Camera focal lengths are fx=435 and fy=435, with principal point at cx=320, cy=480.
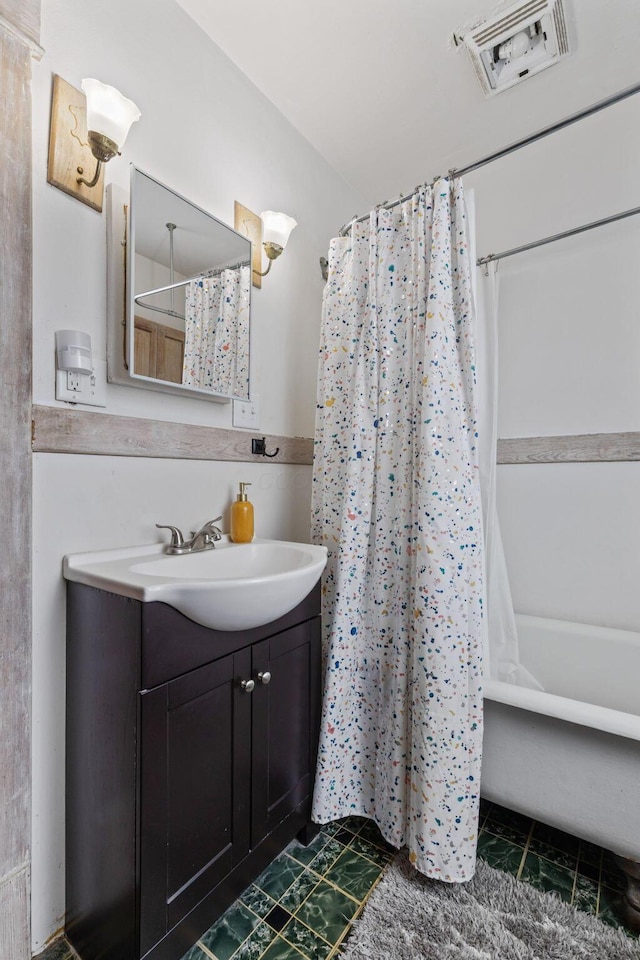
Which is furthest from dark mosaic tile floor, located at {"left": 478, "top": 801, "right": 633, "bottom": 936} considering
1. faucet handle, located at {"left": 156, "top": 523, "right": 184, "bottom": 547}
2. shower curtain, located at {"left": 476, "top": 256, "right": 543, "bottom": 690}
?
faucet handle, located at {"left": 156, "top": 523, "right": 184, "bottom": 547}

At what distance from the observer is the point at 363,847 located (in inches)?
53.4

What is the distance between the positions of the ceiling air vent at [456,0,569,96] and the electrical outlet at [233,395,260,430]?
142 cm

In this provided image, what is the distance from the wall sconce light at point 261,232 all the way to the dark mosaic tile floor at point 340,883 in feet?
6.34

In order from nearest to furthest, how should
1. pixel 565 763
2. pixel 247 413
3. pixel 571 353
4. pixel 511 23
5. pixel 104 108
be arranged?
pixel 104 108 < pixel 565 763 < pixel 511 23 < pixel 247 413 < pixel 571 353

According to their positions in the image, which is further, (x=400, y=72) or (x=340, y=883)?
(x=400, y=72)

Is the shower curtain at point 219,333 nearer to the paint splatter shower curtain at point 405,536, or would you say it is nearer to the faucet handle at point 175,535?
the paint splatter shower curtain at point 405,536

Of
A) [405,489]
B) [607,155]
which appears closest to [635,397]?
[607,155]

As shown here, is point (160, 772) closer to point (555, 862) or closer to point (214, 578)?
point (214, 578)

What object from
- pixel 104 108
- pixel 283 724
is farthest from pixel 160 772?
pixel 104 108

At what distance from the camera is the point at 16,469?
98cm

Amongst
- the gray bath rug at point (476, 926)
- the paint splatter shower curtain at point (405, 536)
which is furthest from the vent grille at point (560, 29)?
the gray bath rug at point (476, 926)

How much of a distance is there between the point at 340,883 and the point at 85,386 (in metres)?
1.52

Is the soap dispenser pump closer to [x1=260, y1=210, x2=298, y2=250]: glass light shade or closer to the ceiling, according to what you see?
[x1=260, y1=210, x2=298, y2=250]: glass light shade

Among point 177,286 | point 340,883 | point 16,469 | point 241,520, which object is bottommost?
point 340,883
